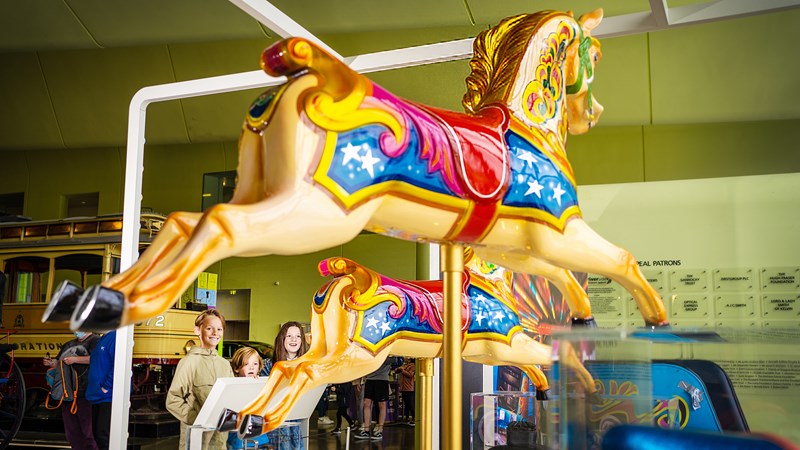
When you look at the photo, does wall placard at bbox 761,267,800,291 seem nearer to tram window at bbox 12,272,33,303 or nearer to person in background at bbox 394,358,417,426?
person in background at bbox 394,358,417,426

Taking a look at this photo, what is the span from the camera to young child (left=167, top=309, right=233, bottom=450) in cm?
283

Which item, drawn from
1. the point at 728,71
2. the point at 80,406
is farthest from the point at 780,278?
the point at 80,406

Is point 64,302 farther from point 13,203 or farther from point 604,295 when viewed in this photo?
point 13,203

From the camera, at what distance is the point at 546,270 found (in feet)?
3.67

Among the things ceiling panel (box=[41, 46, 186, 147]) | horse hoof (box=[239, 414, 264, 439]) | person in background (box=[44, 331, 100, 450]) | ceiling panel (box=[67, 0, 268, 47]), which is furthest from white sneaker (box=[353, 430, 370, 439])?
horse hoof (box=[239, 414, 264, 439])

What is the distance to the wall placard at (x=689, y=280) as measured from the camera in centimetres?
207

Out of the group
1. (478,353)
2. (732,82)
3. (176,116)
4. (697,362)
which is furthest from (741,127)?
(176,116)

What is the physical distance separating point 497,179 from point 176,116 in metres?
5.22

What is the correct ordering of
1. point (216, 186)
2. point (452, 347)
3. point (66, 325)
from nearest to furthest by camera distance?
point (452, 347) → point (66, 325) → point (216, 186)

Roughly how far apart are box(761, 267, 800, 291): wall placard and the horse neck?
3.85 ft

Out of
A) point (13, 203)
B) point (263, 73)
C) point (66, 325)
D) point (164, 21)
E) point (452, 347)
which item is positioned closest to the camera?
point (452, 347)

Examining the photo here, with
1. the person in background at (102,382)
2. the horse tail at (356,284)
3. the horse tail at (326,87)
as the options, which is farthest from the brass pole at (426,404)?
the person in background at (102,382)

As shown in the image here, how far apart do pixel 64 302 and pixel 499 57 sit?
757mm

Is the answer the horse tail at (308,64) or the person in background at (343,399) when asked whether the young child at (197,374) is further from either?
the person in background at (343,399)
